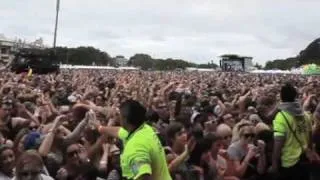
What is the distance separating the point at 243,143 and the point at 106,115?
1.81 m

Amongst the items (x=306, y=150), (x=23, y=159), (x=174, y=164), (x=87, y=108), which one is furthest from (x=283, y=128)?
(x=23, y=159)

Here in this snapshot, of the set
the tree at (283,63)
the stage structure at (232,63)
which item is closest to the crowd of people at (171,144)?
the stage structure at (232,63)

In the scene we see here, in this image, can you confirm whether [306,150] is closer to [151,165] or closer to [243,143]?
[243,143]

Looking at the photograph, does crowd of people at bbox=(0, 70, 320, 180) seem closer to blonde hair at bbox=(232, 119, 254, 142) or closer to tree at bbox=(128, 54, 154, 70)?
blonde hair at bbox=(232, 119, 254, 142)

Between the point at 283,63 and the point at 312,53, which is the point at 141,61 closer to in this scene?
the point at 283,63

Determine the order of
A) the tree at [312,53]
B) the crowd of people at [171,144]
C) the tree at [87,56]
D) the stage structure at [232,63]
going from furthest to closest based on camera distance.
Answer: the tree at [87,56] → the tree at [312,53] → the stage structure at [232,63] → the crowd of people at [171,144]

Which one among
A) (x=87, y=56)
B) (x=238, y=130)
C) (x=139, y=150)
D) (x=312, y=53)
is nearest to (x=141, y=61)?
(x=87, y=56)

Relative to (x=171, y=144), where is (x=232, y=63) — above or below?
above

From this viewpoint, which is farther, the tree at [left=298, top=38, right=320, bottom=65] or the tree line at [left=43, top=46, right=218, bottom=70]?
the tree line at [left=43, top=46, right=218, bottom=70]

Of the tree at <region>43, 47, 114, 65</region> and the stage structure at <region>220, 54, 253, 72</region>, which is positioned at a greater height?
the stage structure at <region>220, 54, 253, 72</region>

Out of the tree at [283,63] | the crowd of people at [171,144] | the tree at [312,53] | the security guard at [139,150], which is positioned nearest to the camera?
the security guard at [139,150]

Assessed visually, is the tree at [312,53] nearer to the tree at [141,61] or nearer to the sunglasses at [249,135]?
the tree at [141,61]

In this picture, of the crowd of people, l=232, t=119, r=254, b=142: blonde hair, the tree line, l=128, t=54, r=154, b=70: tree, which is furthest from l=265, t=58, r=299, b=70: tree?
the crowd of people

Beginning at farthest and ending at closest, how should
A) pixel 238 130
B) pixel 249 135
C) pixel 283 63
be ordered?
pixel 283 63 < pixel 238 130 < pixel 249 135
